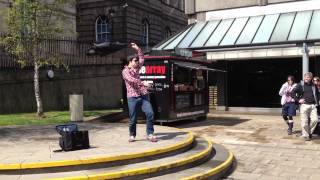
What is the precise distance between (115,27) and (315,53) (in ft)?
63.7

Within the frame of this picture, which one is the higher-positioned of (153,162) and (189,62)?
(189,62)

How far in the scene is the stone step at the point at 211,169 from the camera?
8.10 meters

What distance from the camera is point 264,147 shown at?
11.9 metres

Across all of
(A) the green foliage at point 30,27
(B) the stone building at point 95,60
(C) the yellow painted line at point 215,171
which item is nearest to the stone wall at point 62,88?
(B) the stone building at point 95,60

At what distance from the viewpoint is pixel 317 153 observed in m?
11.1

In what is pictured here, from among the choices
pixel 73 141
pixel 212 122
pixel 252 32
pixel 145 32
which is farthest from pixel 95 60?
pixel 73 141

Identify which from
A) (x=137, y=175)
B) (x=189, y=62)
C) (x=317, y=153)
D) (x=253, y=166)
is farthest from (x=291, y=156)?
(x=189, y=62)

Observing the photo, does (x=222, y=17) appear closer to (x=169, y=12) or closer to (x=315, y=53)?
(x=315, y=53)

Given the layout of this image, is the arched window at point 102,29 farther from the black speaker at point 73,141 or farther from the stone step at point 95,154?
the black speaker at point 73,141

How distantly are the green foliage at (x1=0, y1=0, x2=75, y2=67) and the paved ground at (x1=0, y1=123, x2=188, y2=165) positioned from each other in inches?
203

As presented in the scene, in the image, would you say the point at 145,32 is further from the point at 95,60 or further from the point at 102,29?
the point at 95,60

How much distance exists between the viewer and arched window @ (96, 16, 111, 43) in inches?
1420

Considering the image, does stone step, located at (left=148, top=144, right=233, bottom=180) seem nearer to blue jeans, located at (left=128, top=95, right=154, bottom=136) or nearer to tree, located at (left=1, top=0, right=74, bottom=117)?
blue jeans, located at (left=128, top=95, right=154, bottom=136)

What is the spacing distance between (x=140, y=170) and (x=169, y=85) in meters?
7.50
